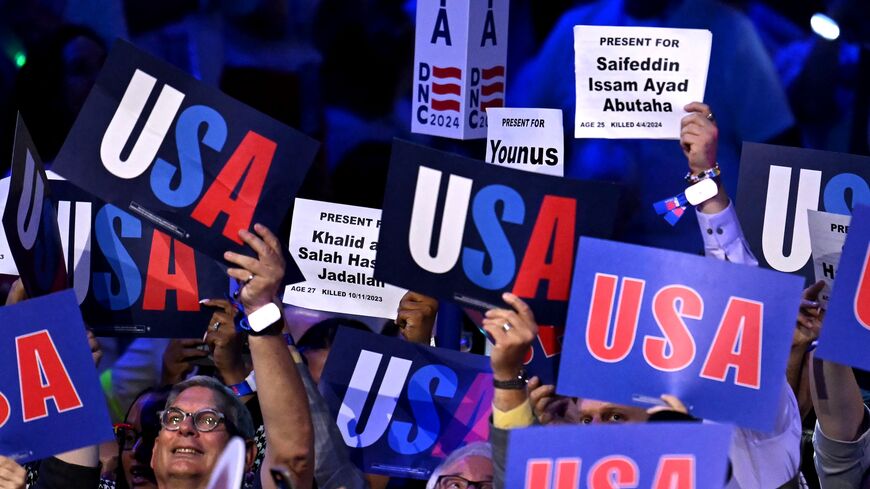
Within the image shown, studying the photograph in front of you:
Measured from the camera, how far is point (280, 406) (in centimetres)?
363

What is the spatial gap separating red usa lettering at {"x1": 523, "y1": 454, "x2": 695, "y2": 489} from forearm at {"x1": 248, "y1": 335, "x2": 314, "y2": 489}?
919 millimetres

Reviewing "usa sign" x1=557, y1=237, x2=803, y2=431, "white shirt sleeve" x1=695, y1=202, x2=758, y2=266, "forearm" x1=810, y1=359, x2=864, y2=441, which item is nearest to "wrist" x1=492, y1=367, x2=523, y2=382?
"usa sign" x1=557, y1=237, x2=803, y2=431

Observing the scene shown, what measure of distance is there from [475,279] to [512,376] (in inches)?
12.4

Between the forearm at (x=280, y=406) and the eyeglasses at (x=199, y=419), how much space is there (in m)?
0.23

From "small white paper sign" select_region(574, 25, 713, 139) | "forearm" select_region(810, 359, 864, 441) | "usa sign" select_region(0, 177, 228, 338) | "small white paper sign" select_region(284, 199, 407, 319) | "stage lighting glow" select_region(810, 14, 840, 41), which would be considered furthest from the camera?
"stage lighting glow" select_region(810, 14, 840, 41)

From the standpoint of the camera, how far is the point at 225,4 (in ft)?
22.2

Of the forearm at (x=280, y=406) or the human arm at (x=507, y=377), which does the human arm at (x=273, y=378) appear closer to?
the forearm at (x=280, y=406)

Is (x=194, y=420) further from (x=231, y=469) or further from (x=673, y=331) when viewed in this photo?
(x=673, y=331)

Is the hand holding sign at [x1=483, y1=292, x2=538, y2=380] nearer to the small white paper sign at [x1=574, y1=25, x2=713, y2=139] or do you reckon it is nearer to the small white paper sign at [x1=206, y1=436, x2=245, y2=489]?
the small white paper sign at [x1=206, y1=436, x2=245, y2=489]

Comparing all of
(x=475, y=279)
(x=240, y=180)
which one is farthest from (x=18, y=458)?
(x=475, y=279)

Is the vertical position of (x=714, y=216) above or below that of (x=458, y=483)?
above

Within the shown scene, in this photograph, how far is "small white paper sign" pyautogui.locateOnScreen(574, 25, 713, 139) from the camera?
4.28 meters

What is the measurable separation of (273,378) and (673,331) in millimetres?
1081

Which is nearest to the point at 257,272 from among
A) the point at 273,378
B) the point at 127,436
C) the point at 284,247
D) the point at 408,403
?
the point at 273,378
